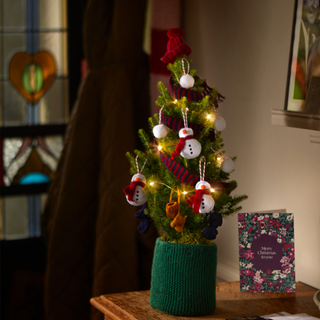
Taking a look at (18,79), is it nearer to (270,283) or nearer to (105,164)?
(105,164)

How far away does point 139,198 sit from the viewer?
1.01 metres

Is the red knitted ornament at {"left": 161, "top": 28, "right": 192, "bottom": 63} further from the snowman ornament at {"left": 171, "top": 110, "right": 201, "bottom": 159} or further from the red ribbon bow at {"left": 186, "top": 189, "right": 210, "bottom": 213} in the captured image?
the red ribbon bow at {"left": 186, "top": 189, "right": 210, "bottom": 213}

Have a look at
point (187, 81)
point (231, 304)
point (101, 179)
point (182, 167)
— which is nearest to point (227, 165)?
point (182, 167)

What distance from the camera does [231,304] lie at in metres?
1.06

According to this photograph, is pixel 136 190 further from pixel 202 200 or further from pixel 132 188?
pixel 202 200

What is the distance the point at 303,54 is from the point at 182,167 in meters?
0.50

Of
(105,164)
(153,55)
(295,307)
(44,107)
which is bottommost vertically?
(295,307)

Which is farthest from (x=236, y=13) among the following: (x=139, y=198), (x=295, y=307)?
(x=295, y=307)

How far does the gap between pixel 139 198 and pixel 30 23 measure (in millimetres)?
1424

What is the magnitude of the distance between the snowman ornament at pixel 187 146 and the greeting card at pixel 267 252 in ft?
0.90

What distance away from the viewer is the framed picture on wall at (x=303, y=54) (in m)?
1.14

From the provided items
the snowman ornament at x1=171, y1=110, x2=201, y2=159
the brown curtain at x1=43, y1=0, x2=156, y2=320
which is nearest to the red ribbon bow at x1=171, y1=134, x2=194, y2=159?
the snowman ornament at x1=171, y1=110, x2=201, y2=159

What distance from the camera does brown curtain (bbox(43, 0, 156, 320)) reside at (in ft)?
4.99

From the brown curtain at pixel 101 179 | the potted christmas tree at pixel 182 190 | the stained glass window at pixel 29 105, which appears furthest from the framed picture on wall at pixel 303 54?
the stained glass window at pixel 29 105
